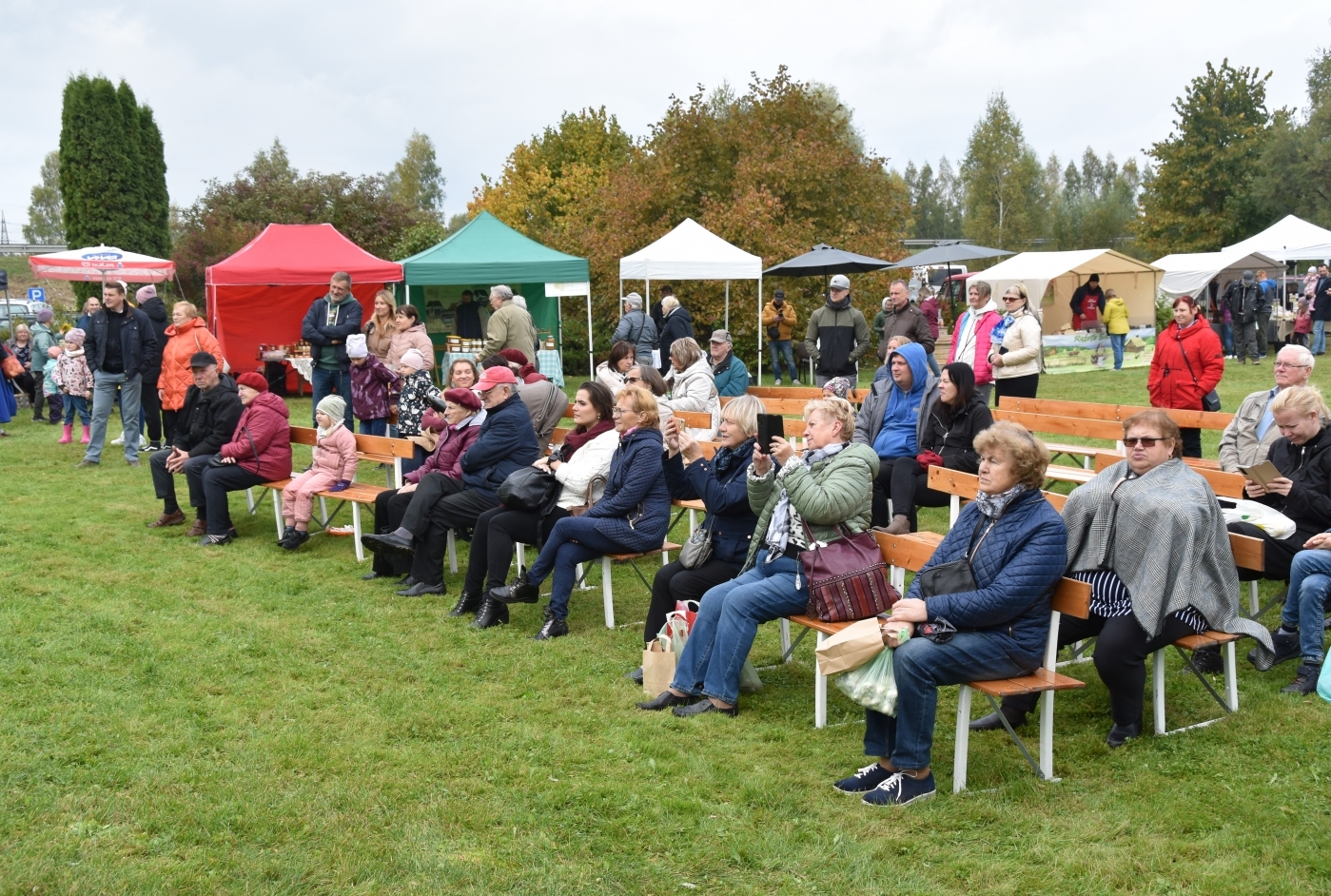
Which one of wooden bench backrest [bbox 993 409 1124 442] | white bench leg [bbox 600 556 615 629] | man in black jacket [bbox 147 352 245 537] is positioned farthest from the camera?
man in black jacket [bbox 147 352 245 537]

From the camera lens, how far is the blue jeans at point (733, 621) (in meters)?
5.05

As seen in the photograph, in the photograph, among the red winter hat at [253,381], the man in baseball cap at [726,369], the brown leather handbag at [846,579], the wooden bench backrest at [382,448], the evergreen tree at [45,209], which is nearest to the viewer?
the brown leather handbag at [846,579]

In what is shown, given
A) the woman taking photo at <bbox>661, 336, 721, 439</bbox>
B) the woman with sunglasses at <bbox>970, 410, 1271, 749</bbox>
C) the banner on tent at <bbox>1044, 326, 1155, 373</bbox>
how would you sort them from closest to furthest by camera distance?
the woman with sunglasses at <bbox>970, 410, 1271, 749</bbox> < the woman taking photo at <bbox>661, 336, 721, 439</bbox> < the banner on tent at <bbox>1044, 326, 1155, 373</bbox>

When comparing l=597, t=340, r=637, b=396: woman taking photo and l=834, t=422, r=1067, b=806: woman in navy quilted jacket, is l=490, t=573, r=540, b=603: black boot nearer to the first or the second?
l=834, t=422, r=1067, b=806: woman in navy quilted jacket

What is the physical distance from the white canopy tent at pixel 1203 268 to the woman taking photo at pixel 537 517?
23765 millimetres

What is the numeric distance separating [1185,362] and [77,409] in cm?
1275

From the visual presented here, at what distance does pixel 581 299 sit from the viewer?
79.7 feet

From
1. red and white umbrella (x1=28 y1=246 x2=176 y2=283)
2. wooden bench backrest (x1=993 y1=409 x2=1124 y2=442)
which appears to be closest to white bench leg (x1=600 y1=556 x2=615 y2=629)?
wooden bench backrest (x1=993 y1=409 x2=1124 y2=442)

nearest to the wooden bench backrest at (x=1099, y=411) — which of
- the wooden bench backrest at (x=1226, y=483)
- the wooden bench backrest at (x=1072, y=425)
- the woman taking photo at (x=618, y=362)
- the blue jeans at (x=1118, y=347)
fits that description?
the wooden bench backrest at (x=1072, y=425)

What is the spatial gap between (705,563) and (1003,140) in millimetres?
69416

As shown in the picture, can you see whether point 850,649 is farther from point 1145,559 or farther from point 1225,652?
point 1225,652

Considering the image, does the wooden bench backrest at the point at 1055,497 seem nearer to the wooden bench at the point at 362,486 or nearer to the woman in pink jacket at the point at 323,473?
the wooden bench at the point at 362,486

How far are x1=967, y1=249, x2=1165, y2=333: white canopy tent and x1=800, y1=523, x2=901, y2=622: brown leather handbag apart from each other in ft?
69.8

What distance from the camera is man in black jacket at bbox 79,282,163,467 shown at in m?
12.2
